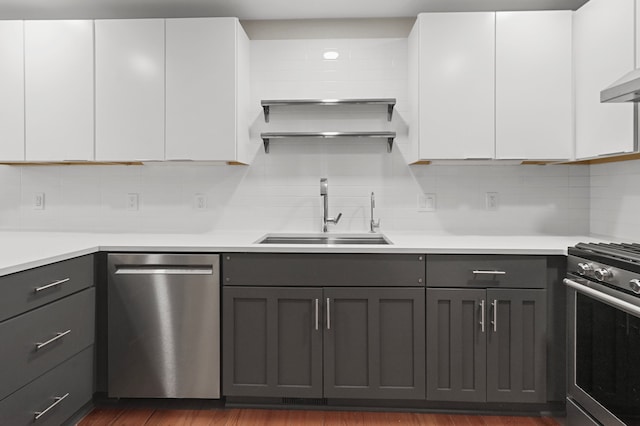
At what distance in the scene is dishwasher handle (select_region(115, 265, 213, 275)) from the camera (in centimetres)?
224

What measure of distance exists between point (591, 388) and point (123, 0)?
125 inches

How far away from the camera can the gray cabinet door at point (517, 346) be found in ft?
7.11

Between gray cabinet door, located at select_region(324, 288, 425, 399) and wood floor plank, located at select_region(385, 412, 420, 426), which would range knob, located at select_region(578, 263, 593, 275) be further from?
wood floor plank, located at select_region(385, 412, 420, 426)

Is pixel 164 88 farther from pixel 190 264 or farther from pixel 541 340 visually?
pixel 541 340

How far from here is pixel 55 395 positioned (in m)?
1.91

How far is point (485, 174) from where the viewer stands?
283 centimetres

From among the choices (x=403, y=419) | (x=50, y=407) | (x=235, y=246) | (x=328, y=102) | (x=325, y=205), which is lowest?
(x=403, y=419)

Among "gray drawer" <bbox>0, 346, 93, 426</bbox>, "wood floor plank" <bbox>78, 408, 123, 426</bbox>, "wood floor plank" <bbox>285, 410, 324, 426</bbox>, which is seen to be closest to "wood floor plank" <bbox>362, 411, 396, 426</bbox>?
"wood floor plank" <bbox>285, 410, 324, 426</bbox>

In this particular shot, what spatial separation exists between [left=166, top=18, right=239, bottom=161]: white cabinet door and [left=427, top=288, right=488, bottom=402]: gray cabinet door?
1.48 metres

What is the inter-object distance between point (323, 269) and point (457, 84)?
4.24 feet

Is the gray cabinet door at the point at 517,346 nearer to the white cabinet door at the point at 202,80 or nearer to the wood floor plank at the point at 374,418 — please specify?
the wood floor plank at the point at 374,418

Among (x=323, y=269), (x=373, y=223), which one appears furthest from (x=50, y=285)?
(x=373, y=223)

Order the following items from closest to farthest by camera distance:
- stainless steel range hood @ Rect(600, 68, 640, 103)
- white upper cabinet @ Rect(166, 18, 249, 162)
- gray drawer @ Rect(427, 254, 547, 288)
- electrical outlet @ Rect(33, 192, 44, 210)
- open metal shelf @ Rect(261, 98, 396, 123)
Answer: stainless steel range hood @ Rect(600, 68, 640, 103) < gray drawer @ Rect(427, 254, 547, 288) < white upper cabinet @ Rect(166, 18, 249, 162) < open metal shelf @ Rect(261, 98, 396, 123) < electrical outlet @ Rect(33, 192, 44, 210)

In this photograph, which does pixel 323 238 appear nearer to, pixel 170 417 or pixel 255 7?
pixel 170 417
